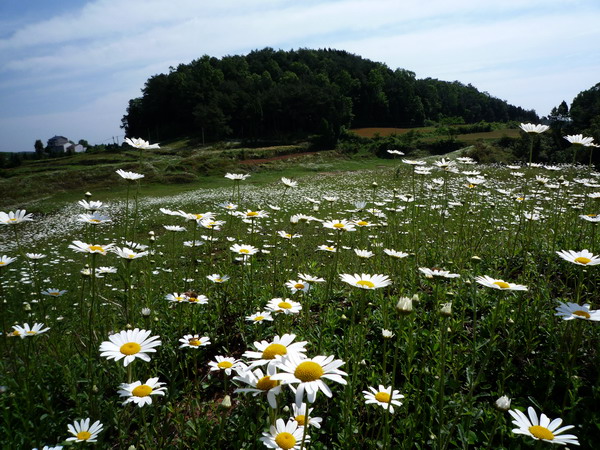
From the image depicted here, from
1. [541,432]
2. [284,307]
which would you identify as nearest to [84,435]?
[284,307]

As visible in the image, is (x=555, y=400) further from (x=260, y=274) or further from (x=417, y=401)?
(x=260, y=274)

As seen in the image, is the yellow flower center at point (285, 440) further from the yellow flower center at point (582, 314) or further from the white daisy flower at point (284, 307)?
the yellow flower center at point (582, 314)

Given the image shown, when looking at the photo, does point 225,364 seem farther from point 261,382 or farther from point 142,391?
point 261,382

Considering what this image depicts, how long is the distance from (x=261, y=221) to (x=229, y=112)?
165ft

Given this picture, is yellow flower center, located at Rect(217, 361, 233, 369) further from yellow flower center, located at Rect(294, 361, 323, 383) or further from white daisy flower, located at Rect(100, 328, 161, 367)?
yellow flower center, located at Rect(294, 361, 323, 383)

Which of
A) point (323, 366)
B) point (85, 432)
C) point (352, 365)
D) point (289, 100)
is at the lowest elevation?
point (352, 365)

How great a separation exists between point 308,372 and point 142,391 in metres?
0.78

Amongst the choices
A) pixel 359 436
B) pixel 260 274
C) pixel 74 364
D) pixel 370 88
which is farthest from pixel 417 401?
pixel 370 88

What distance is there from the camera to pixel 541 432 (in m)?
1.15

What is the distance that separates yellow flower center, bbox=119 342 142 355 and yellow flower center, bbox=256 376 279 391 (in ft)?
1.97

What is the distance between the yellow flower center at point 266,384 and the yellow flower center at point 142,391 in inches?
21.0

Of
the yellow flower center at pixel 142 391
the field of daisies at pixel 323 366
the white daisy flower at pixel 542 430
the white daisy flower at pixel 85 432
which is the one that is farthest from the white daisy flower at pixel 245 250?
the white daisy flower at pixel 542 430

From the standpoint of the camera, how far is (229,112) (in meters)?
55.0

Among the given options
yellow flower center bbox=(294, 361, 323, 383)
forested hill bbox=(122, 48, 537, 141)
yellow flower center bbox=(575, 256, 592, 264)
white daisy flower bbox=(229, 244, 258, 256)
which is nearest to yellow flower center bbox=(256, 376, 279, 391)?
yellow flower center bbox=(294, 361, 323, 383)
